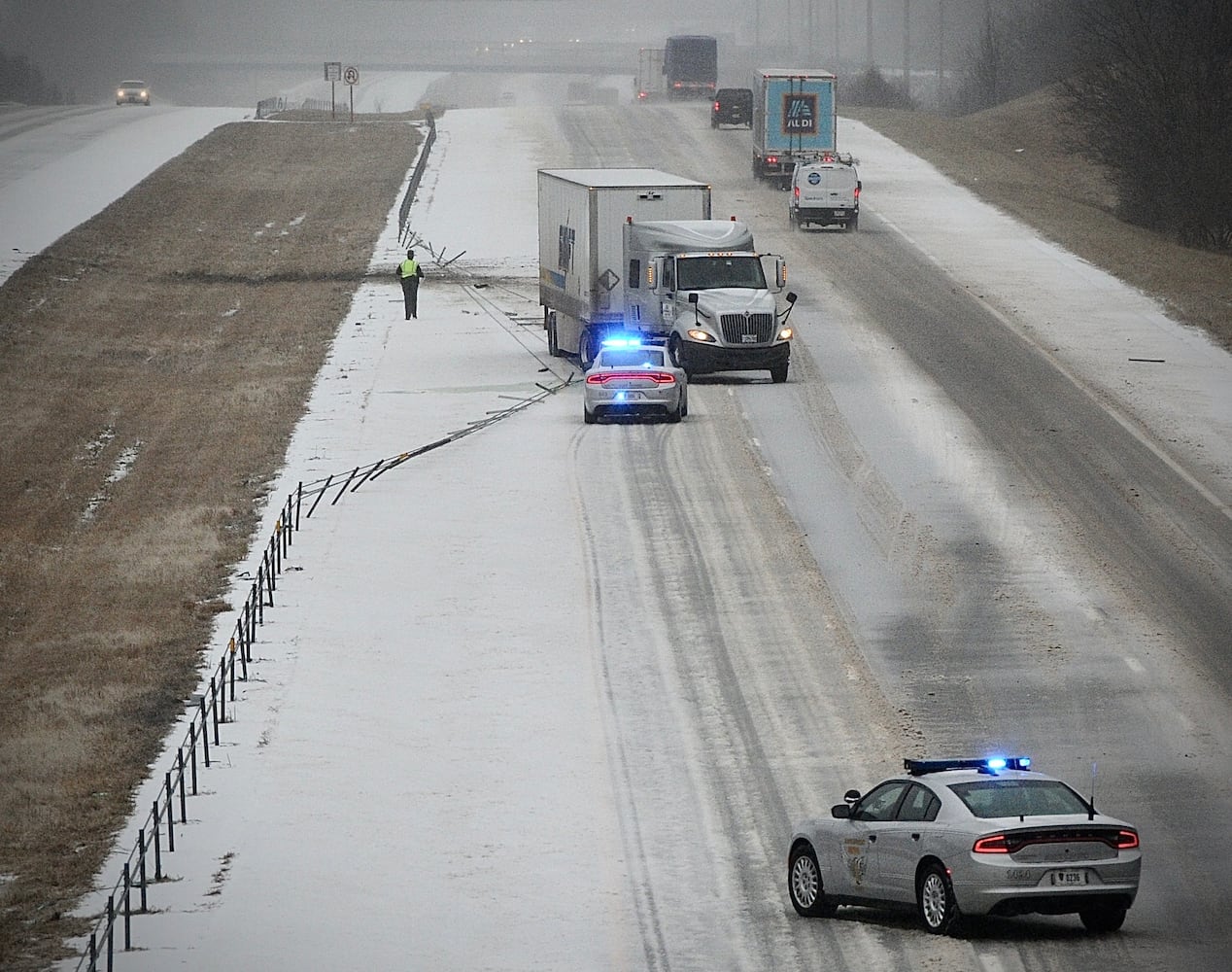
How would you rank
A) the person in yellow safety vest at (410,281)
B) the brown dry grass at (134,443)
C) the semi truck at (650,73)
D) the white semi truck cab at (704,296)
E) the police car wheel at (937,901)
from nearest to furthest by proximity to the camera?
the police car wheel at (937,901)
the brown dry grass at (134,443)
the white semi truck cab at (704,296)
the person in yellow safety vest at (410,281)
the semi truck at (650,73)

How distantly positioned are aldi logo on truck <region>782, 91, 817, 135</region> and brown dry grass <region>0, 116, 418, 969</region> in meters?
14.2

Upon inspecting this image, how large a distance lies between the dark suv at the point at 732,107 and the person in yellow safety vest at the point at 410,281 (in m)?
37.8

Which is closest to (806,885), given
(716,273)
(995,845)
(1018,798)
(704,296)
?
(1018,798)

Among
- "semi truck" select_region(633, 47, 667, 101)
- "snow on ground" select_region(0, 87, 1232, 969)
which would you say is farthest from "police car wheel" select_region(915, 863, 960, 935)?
"semi truck" select_region(633, 47, 667, 101)

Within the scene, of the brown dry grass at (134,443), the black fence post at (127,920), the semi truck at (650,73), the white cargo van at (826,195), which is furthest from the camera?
the semi truck at (650,73)

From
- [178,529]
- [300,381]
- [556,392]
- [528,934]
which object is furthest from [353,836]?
[300,381]

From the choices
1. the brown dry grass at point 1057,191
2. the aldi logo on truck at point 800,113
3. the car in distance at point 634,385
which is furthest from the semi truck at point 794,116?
the car in distance at point 634,385

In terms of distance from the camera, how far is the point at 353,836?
18.9m

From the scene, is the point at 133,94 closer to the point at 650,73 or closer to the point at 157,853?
the point at 650,73

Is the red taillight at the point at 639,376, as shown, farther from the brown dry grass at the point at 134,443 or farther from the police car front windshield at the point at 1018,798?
the police car front windshield at the point at 1018,798

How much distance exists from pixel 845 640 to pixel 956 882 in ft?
33.9

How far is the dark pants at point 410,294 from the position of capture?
48500 mm

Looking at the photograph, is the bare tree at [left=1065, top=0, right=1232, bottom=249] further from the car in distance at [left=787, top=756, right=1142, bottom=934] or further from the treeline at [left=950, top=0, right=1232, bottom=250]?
the car in distance at [left=787, top=756, right=1142, bottom=934]

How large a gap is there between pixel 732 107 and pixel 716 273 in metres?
48.1
